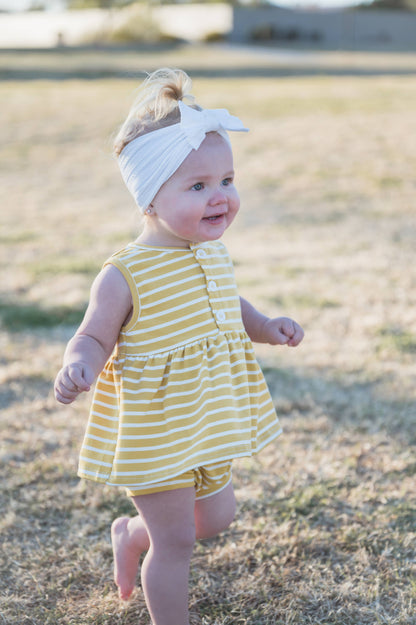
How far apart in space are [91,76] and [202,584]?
1973 cm

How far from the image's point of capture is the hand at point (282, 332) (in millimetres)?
2014

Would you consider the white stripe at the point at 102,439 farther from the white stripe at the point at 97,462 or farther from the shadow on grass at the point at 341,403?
the shadow on grass at the point at 341,403

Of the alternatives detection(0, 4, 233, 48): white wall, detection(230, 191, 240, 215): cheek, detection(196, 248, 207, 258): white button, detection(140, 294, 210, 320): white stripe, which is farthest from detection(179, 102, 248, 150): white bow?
detection(0, 4, 233, 48): white wall

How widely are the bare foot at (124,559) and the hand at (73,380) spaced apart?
1.95 feet

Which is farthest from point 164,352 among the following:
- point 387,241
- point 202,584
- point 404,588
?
point 387,241

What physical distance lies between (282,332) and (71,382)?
0.68 m

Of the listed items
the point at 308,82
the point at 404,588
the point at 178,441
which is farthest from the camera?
the point at 308,82

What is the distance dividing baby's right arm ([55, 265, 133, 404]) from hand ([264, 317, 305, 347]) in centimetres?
45

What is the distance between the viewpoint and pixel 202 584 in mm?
2104

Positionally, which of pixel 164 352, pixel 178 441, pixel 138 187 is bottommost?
pixel 178 441

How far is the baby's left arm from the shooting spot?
6.61 feet

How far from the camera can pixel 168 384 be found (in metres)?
1.73

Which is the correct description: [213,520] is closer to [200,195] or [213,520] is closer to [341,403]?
[200,195]

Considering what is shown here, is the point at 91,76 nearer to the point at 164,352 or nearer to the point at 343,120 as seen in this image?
the point at 343,120
